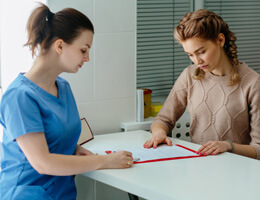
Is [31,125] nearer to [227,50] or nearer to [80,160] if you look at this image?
[80,160]

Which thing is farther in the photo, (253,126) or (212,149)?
(253,126)

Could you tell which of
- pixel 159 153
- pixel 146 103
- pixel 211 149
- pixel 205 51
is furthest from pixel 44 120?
pixel 146 103

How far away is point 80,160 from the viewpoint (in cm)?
169

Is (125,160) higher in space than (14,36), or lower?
lower

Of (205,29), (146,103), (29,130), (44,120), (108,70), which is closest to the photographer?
(29,130)

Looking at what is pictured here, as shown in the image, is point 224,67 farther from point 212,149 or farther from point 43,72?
point 43,72

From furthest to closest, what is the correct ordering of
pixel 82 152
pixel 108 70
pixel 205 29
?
pixel 108 70 < pixel 205 29 < pixel 82 152

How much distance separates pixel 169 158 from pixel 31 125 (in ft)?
2.17

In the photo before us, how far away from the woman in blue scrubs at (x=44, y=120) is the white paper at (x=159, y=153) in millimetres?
153

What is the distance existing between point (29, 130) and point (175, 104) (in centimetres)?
109

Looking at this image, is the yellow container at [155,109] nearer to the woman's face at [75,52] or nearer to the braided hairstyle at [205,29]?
the braided hairstyle at [205,29]

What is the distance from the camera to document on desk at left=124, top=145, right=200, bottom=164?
6.30 feet

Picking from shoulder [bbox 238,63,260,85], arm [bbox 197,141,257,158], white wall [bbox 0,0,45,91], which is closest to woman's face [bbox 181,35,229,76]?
shoulder [bbox 238,63,260,85]

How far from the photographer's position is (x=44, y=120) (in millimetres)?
1672
